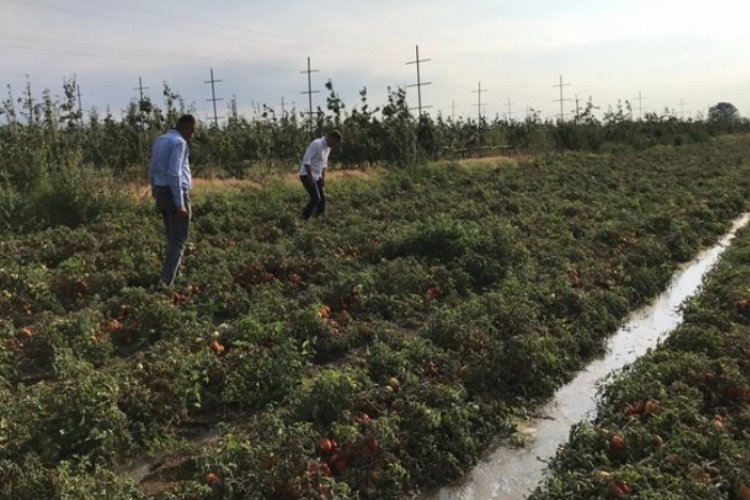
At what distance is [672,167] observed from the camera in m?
24.4

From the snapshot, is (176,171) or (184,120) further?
(184,120)

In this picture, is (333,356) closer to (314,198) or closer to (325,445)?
(325,445)

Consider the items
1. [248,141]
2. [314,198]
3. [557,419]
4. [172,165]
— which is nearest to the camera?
[557,419]

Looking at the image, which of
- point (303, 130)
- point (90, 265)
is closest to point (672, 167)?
point (303, 130)

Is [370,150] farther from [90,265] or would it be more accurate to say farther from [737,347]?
[737,347]

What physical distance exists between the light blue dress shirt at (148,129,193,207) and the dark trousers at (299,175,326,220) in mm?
4733

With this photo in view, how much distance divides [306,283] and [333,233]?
8.95ft

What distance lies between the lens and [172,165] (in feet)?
25.7

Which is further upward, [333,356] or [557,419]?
[333,356]

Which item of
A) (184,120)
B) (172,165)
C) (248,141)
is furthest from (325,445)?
(248,141)

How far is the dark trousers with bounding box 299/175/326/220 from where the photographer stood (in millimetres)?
12688

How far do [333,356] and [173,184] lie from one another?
3129mm

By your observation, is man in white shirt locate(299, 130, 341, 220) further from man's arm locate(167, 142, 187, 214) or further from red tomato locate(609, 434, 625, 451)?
red tomato locate(609, 434, 625, 451)

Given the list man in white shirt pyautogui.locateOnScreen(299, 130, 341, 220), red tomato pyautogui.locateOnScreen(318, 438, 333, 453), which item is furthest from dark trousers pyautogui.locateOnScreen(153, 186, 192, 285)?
man in white shirt pyautogui.locateOnScreen(299, 130, 341, 220)
